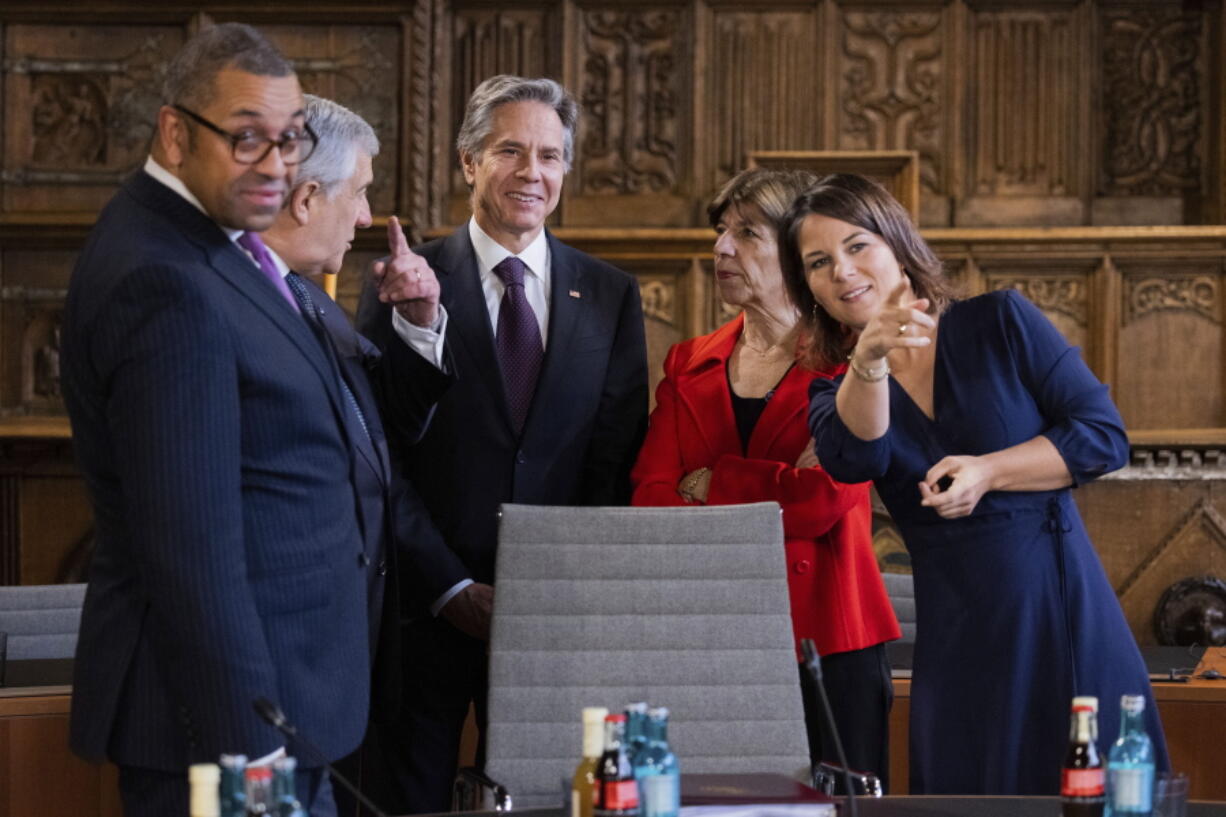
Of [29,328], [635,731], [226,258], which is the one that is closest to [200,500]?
[226,258]

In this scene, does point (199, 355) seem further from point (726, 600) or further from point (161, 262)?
point (726, 600)

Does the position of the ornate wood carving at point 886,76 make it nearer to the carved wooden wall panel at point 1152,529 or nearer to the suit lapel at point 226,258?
the carved wooden wall panel at point 1152,529

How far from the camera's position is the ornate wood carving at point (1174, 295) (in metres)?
5.91

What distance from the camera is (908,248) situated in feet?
8.37

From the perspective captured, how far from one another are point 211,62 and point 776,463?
1268mm

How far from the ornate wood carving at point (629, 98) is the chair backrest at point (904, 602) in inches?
105

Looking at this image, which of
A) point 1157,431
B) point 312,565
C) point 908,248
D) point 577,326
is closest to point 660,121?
point 1157,431

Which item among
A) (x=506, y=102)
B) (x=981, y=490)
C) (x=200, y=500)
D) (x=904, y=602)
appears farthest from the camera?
(x=904, y=602)

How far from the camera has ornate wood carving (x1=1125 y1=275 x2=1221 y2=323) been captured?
233 inches

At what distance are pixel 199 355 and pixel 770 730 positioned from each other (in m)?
1.05

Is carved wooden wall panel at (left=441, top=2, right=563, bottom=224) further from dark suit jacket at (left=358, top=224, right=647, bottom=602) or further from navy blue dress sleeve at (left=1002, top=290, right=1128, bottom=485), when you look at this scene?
navy blue dress sleeve at (left=1002, top=290, right=1128, bottom=485)

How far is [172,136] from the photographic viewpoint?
1945mm

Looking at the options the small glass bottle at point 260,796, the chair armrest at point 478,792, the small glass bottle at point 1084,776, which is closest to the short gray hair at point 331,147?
the chair armrest at point 478,792

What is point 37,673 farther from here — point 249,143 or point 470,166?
point 249,143
